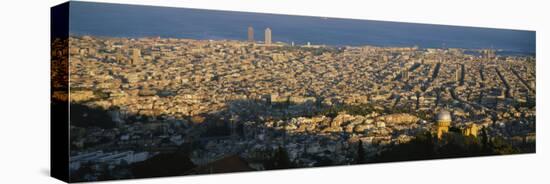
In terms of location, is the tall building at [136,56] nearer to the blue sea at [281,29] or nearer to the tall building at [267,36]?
the blue sea at [281,29]

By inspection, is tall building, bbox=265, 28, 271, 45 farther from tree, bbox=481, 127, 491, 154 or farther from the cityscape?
tree, bbox=481, 127, 491, 154

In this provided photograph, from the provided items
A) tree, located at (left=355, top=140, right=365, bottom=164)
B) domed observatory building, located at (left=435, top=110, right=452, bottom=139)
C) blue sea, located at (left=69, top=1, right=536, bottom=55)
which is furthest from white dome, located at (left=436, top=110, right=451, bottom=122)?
tree, located at (left=355, top=140, right=365, bottom=164)

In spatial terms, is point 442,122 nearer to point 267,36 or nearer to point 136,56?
point 267,36

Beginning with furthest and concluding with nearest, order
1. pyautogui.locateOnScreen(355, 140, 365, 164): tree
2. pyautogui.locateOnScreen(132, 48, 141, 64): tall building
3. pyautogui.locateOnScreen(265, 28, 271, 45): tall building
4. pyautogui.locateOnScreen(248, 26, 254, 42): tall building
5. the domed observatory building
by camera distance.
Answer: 1. the domed observatory building
2. pyautogui.locateOnScreen(355, 140, 365, 164): tree
3. pyautogui.locateOnScreen(265, 28, 271, 45): tall building
4. pyautogui.locateOnScreen(248, 26, 254, 42): tall building
5. pyautogui.locateOnScreen(132, 48, 141, 64): tall building

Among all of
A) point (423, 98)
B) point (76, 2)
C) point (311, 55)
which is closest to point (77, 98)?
point (76, 2)

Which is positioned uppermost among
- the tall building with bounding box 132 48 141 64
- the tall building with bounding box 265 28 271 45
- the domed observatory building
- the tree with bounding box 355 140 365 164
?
the tall building with bounding box 265 28 271 45

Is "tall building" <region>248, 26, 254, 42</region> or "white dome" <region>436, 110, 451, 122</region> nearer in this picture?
"tall building" <region>248, 26, 254, 42</region>

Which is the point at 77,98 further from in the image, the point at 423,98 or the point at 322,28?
the point at 423,98

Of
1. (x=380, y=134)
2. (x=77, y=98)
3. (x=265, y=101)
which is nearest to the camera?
(x=77, y=98)
